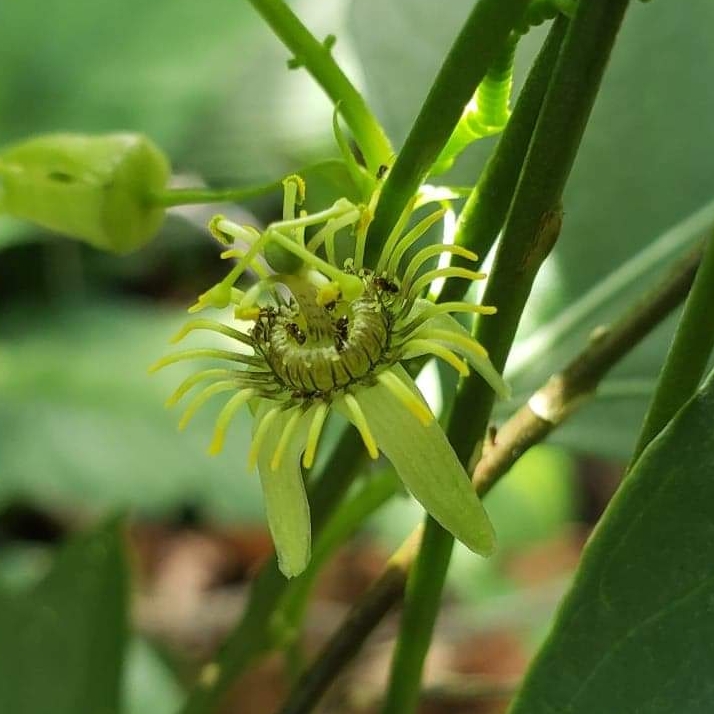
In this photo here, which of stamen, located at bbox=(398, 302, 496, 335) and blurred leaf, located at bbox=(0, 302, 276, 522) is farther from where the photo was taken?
blurred leaf, located at bbox=(0, 302, 276, 522)

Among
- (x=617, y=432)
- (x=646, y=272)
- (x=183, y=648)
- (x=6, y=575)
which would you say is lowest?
(x=183, y=648)

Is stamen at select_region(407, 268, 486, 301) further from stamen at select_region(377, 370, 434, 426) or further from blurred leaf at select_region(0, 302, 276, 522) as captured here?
blurred leaf at select_region(0, 302, 276, 522)

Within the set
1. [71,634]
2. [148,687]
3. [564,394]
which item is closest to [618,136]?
[564,394]

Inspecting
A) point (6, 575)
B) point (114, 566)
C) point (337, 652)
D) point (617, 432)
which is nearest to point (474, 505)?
point (337, 652)

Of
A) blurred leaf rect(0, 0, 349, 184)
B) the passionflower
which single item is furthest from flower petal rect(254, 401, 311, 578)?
blurred leaf rect(0, 0, 349, 184)

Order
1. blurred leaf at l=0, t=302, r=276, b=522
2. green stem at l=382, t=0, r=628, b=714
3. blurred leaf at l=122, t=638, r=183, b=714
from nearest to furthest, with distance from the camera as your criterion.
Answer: green stem at l=382, t=0, r=628, b=714
blurred leaf at l=122, t=638, r=183, b=714
blurred leaf at l=0, t=302, r=276, b=522

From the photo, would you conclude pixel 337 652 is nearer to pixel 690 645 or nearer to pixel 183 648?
pixel 690 645

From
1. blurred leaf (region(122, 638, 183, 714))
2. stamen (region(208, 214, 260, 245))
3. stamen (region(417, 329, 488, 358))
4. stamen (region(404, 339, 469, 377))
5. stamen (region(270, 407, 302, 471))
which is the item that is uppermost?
stamen (region(208, 214, 260, 245))
